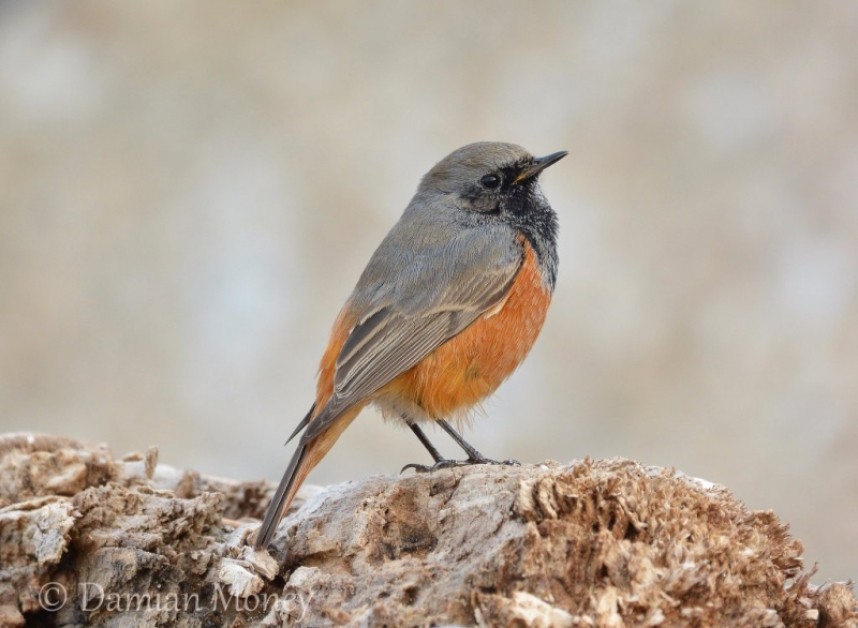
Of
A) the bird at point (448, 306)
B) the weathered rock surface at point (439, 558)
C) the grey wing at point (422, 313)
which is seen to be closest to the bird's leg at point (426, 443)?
the bird at point (448, 306)

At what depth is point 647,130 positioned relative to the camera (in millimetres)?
8703

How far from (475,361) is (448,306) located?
0.30 meters

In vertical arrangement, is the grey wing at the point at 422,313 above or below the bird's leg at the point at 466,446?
above

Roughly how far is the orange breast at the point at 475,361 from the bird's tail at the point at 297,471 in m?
0.38

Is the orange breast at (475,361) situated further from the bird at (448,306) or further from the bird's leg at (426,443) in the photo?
the bird's leg at (426,443)

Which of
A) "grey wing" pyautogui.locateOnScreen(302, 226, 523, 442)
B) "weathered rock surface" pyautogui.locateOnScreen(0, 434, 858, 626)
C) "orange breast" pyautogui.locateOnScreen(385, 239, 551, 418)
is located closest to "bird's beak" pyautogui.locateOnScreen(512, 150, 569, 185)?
"grey wing" pyautogui.locateOnScreen(302, 226, 523, 442)

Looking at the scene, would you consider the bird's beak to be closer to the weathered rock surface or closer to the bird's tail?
the bird's tail

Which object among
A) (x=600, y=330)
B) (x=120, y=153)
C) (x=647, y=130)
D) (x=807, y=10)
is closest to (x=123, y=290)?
(x=120, y=153)

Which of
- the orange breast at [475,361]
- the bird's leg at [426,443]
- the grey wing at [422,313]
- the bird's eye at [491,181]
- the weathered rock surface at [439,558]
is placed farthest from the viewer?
the bird's eye at [491,181]

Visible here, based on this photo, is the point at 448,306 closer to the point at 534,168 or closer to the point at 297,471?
the point at 534,168

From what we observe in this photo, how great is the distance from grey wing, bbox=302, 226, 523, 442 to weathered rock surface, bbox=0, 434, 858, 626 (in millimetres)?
817

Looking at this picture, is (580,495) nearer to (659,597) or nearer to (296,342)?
(659,597)

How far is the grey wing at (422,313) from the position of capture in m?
4.94

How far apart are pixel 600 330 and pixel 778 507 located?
5.79ft
